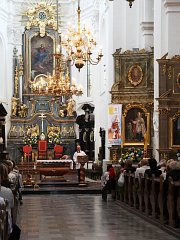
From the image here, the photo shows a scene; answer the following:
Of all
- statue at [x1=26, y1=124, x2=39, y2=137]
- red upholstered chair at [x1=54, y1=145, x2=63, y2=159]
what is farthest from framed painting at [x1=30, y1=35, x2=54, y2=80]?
red upholstered chair at [x1=54, y1=145, x2=63, y2=159]

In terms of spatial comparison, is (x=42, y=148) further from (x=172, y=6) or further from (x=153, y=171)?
(x=153, y=171)

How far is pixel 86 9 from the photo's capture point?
122 ft

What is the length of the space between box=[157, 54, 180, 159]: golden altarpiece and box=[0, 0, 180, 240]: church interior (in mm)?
35

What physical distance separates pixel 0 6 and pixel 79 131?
27.9 feet

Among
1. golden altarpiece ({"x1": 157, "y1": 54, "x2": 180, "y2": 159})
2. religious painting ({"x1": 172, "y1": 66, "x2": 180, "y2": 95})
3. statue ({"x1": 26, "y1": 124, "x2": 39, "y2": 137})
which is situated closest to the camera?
golden altarpiece ({"x1": 157, "y1": 54, "x2": 180, "y2": 159})

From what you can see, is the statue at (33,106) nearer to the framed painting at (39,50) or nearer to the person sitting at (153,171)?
the framed painting at (39,50)

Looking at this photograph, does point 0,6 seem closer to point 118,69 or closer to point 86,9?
point 86,9

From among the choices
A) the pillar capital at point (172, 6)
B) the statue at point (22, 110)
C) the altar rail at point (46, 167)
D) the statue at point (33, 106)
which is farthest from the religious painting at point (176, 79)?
the statue at point (33, 106)

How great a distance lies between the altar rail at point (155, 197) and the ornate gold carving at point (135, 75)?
375 inches

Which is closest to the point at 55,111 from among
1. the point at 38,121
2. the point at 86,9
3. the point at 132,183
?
the point at 38,121

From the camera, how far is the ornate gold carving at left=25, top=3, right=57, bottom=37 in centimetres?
3903

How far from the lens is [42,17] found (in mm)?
39312

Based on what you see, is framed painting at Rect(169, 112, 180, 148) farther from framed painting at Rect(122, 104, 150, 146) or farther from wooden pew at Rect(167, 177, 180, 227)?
wooden pew at Rect(167, 177, 180, 227)

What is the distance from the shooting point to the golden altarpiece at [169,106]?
21.5 meters
